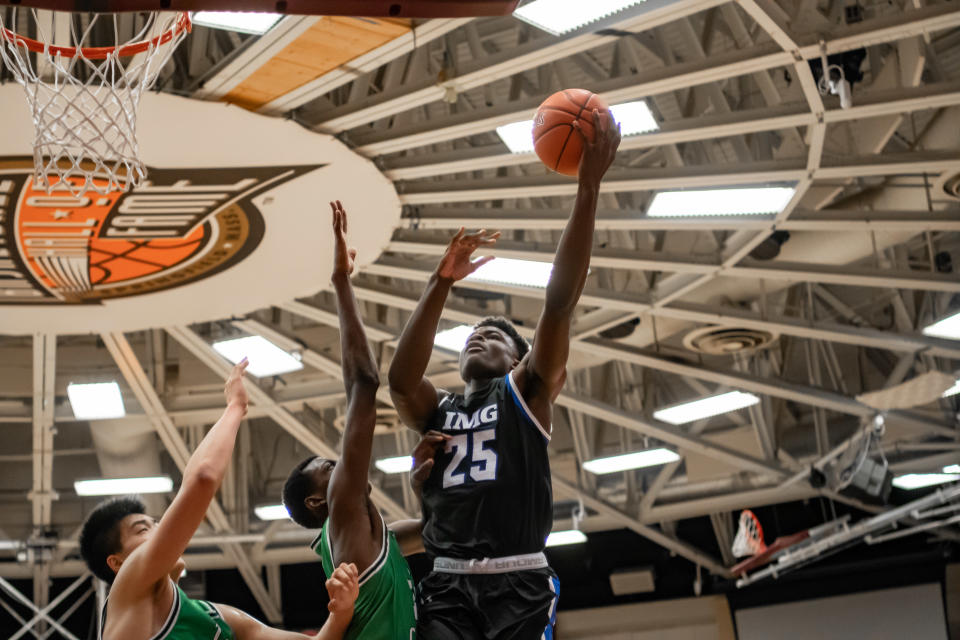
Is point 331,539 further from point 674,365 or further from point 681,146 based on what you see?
point 674,365

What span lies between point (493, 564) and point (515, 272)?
9918 millimetres

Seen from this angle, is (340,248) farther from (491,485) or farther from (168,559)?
(168,559)

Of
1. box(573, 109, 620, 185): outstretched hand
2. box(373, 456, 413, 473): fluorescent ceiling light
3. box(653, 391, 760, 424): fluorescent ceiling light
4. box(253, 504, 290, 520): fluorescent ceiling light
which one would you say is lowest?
box(253, 504, 290, 520): fluorescent ceiling light

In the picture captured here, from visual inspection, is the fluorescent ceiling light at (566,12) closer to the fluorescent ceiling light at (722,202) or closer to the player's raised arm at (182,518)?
the fluorescent ceiling light at (722,202)

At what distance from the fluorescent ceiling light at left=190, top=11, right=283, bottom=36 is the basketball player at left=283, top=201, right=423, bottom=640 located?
193 inches

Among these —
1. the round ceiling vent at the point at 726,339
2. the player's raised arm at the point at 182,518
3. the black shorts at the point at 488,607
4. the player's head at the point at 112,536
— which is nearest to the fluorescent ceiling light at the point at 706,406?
the round ceiling vent at the point at 726,339

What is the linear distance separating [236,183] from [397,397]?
25.2 feet

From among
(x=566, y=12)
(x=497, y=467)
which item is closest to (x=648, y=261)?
(x=566, y=12)

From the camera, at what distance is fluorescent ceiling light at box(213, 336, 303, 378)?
17.2 metres

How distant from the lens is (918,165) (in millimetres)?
12148

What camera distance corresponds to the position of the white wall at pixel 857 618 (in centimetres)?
2264

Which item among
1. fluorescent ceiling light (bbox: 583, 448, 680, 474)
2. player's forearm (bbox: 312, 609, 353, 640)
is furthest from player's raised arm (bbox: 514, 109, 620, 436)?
fluorescent ceiling light (bbox: 583, 448, 680, 474)

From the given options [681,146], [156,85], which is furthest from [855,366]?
[156,85]

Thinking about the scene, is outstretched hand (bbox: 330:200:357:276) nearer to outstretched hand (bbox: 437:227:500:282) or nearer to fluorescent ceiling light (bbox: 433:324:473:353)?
outstretched hand (bbox: 437:227:500:282)
